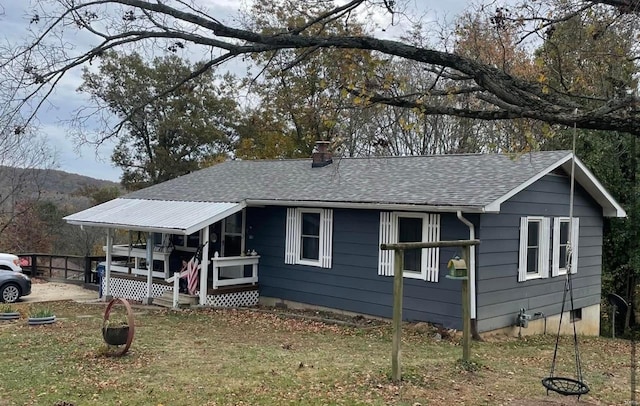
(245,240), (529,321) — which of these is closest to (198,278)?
(245,240)

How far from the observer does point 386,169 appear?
14938mm

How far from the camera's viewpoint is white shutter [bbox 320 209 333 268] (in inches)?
530

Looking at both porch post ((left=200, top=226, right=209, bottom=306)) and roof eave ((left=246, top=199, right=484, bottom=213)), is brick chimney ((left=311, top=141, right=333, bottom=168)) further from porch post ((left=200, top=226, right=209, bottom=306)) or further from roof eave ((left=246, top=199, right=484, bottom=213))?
porch post ((left=200, top=226, right=209, bottom=306))

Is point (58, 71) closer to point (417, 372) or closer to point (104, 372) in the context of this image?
point (104, 372)

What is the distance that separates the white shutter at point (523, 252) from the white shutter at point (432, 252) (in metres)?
Result: 2.06

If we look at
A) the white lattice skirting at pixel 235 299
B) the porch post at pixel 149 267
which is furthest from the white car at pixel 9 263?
the white lattice skirting at pixel 235 299

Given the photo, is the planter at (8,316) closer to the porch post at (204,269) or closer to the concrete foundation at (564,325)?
the porch post at (204,269)

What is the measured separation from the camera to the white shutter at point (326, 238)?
13.5 meters

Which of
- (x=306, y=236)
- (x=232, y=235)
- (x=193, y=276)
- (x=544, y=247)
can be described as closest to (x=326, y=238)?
(x=306, y=236)

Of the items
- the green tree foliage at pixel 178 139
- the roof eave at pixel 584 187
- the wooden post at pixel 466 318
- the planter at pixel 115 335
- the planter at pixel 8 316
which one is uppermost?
the green tree foliage at pixel 178 139

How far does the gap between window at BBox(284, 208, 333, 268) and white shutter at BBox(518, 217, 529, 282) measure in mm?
4372

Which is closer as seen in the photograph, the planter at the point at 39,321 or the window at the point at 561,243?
the planter at the point at 39,321

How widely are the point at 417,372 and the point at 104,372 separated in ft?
13.2

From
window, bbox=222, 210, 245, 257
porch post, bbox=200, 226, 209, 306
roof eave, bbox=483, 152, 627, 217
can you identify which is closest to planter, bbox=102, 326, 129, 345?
porch post, bbox=200, 226, 209, 306
